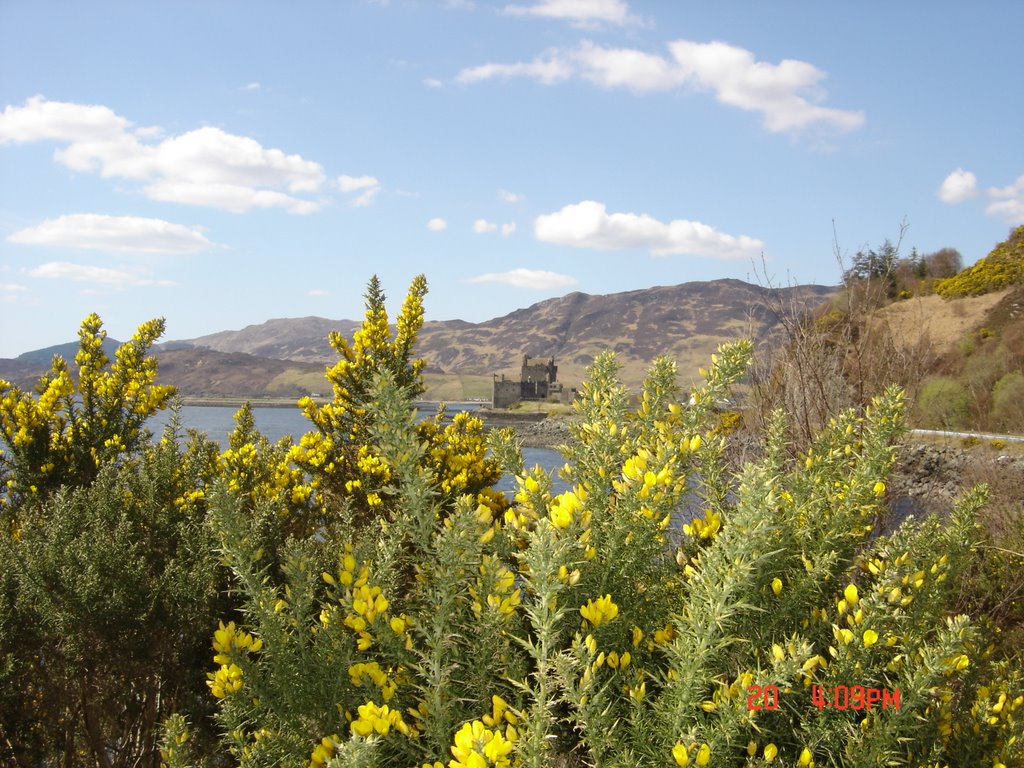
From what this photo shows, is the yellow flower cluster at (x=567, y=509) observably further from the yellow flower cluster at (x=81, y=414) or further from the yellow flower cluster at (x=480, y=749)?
the yellow flower cluster at (x=81, y=414)

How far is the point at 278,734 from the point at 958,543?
2241mm

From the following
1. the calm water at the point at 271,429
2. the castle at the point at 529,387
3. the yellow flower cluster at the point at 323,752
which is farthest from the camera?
the castle at the point at 529,387

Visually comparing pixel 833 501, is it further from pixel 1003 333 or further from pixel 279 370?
pixel 279 370

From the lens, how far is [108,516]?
3.40 meters

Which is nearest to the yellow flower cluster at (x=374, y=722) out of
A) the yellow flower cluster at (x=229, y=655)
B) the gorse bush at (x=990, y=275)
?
the yellow flower cluster at (x=229, y=655)

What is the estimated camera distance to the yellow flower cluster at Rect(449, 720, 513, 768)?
1299mm

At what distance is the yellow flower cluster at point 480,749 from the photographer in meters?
1.30

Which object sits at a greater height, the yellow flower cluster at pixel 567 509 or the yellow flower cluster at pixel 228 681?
the yellow flower cluster at pixel 567 509

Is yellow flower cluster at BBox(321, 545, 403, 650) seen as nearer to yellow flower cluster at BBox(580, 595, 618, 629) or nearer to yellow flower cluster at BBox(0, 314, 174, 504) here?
yellow flower cluster at BBox(580, 595, 618, 629)

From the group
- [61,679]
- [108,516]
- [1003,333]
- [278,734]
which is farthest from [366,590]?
[1003,333]

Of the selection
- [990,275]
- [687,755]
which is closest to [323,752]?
[687,755]
